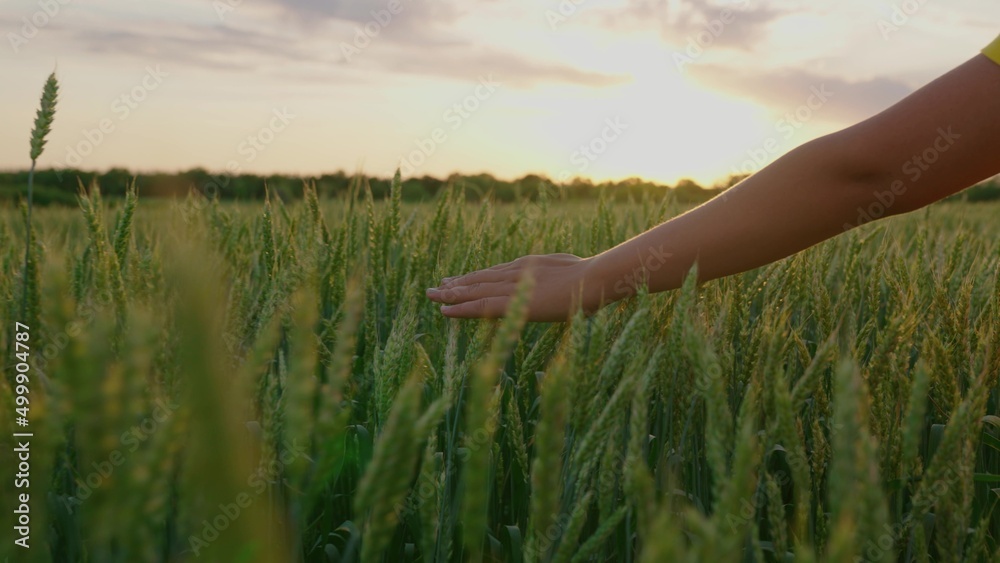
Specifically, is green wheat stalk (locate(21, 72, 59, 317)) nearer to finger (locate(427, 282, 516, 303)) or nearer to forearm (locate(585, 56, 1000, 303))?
finger (locate(427, 282, 516, 303))

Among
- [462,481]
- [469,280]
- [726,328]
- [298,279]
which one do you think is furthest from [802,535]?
[469,280]

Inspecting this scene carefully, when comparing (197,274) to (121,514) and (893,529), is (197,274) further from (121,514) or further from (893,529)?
(893,529)

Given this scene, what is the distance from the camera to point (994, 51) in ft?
3.41

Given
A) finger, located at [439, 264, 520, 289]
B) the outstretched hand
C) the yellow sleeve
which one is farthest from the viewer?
finger, located at [439, 264, 520, 289]

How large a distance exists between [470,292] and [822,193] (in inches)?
27.4

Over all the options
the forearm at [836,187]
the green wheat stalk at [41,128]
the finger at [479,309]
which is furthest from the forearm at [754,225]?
the green wheat stalk at [41,128]

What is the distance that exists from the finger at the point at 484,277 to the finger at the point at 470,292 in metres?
0.02

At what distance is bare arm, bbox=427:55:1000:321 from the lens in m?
1.05

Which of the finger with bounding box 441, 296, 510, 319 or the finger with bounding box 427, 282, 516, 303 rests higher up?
the finger with bounding box 427, 282, 516, 303

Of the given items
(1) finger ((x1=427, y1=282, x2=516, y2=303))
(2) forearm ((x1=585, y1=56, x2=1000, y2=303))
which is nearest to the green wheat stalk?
(1) finger ((x1=427, y1=282, x2=516, y2=303))

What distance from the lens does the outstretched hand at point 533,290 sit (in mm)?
1401

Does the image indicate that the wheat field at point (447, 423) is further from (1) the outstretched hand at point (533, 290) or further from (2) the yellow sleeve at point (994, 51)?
(2) the yellow sleeve at point (994, 51)

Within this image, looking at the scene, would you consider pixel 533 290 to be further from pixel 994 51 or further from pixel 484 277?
pixel 994 51

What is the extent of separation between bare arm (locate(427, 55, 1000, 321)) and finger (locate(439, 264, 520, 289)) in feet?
0.32
